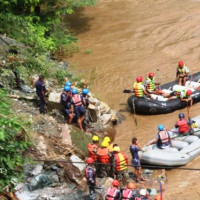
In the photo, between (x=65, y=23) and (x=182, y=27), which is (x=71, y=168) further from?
(x=65, y=23)

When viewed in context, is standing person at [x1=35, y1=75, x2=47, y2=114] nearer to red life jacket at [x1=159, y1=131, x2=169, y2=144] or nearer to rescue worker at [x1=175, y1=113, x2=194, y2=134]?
red life jacket at [x1=159, y1=131, x2=169, y2=144]

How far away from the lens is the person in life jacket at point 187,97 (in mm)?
14773

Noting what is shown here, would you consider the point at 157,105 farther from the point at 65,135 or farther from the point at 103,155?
the point at 103,155

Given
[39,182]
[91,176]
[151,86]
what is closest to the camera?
[91,176]

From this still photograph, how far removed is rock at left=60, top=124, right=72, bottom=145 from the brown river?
205 centimetres

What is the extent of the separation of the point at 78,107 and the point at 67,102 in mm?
418

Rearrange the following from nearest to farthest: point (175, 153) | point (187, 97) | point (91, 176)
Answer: point (91, 176) → point (175, 153) → point (187, 97)

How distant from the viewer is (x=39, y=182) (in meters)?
10.2

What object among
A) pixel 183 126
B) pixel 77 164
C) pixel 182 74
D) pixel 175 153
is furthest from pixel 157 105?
pixel 77 164

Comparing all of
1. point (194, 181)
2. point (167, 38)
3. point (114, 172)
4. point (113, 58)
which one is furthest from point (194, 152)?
point (167, 38)

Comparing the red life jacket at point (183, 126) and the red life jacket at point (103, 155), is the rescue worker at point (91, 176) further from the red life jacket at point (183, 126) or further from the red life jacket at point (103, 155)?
the red life jacket at point (183, 126)

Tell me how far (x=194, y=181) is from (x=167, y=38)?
1074cm

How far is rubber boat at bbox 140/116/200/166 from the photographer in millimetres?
11852

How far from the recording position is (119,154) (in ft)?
34.9
